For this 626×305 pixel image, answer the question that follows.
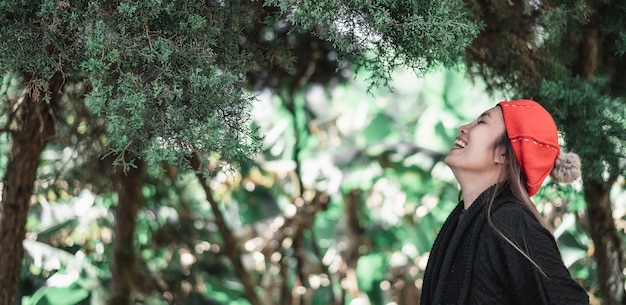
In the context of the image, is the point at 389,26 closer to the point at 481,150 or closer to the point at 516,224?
the point at 481,150

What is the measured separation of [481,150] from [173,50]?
896mm

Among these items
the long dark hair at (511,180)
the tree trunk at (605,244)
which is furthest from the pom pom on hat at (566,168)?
the tree trunk at (605,244)

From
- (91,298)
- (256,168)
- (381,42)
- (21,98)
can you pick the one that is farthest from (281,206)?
(381,42)

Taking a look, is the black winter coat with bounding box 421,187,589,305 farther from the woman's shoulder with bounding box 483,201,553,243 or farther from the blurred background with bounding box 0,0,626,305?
the blurred background with bounding box 0,0,626,305

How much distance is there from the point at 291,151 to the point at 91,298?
194 centimetres

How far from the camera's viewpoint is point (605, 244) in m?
3.54

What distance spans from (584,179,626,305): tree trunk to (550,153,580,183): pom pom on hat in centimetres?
120

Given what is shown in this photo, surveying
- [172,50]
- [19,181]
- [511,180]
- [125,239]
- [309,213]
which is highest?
[309,213]

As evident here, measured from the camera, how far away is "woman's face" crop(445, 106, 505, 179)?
229 centimetres

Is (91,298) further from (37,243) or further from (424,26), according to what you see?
(424,26)

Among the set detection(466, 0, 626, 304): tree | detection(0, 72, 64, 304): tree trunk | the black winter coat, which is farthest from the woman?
detection(0, 72, 64, 304): tree trunk

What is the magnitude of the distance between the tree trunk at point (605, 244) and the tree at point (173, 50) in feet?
5.18

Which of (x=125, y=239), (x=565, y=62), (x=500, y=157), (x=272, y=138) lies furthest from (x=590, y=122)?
(x=272, y=138)

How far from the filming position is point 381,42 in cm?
219
